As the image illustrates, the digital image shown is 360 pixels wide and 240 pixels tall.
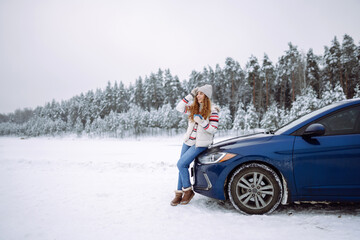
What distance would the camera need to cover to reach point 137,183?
540cm

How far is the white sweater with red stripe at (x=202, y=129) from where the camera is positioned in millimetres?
3686

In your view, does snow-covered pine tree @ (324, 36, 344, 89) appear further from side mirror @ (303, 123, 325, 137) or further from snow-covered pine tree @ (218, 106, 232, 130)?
side mirror @ (303, 123, 325, 137)

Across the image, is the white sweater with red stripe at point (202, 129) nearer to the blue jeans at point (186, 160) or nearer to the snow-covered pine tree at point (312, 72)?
the blue jeans at point (186, 160)

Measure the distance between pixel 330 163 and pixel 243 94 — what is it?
5782cm

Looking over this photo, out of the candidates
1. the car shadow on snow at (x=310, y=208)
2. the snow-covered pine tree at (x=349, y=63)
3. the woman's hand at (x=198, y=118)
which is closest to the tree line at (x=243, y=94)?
the snow-covered pine tree at (x=349, y=63)

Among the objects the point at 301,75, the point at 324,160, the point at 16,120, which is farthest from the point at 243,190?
the point at 16,120

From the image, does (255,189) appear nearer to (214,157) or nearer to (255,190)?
(255,190)

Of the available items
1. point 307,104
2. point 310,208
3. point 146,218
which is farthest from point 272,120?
point 146,218

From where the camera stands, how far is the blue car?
2.95 metres

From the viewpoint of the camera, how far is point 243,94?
5822cm

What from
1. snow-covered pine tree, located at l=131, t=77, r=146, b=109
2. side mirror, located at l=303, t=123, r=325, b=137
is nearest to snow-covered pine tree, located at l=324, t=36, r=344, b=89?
side mirror, located at l=303, t=123, r=325, b=137

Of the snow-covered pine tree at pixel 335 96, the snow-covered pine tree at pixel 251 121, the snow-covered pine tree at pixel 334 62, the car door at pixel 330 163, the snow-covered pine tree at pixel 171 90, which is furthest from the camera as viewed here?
the snow-covered pine tree at pixel 171 90

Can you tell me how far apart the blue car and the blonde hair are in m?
0.73

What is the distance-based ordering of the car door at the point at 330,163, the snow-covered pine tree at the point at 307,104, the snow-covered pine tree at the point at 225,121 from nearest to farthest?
1. the car door at the point at 330,163
2. the snow-covered pine tree at the point at 307,104
3. the snow-covered pine tree at the point at 225,121
